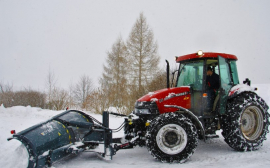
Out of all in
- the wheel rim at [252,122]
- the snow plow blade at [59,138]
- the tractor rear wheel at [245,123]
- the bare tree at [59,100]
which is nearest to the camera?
the snow plow blade at [59,138]

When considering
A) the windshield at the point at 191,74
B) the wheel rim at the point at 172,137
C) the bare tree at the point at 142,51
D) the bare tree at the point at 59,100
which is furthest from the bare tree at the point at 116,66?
the wheel rim at the point at 172,137

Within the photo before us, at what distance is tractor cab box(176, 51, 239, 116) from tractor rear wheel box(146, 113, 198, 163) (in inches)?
30.0

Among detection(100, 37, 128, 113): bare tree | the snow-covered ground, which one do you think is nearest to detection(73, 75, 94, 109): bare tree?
detection(100, 37, 128, 113): bare tree

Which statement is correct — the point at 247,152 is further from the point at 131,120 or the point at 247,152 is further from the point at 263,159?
the point at 131,120

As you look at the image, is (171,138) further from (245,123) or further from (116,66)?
(116,66)

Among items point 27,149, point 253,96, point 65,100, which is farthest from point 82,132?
point 65,100

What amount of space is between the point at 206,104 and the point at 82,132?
2.75m

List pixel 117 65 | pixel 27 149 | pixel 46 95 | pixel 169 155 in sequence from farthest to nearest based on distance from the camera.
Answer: pixel 117 65 < pixel 46 95 < pixel 169 155 < pixel 27 149

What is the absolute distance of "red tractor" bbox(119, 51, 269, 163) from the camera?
4121 millimetres

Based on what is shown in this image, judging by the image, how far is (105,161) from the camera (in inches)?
165

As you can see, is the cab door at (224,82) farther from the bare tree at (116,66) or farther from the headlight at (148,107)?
the bare tree at (116,66)

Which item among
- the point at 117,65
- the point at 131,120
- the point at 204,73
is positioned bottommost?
the point at 131,120

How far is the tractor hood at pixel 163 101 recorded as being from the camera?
451 centimetres

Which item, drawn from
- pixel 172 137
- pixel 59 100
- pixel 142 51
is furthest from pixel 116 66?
pixel 172 137
